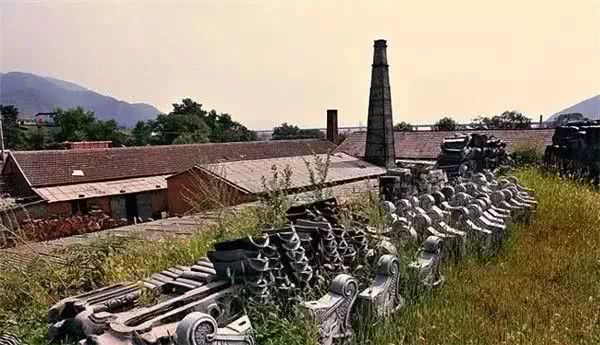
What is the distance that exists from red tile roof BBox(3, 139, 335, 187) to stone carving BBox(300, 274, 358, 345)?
50.6ft

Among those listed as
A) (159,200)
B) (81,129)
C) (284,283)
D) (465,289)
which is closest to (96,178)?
(159,200)

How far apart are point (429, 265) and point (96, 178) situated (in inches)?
801

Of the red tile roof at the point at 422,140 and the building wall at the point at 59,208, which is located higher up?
the red tile roof at the point at 422,140

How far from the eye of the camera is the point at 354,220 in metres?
3.96

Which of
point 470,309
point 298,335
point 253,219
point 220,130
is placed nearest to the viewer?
point 298,335

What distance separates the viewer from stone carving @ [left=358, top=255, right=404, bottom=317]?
2.84m

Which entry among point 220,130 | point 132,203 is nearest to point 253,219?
point 132,203

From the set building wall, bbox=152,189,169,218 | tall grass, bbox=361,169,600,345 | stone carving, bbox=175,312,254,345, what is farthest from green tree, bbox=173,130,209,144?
stone carving, bbox=175,312,254,345

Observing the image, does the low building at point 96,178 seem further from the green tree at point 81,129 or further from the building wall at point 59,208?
the green tree at point 81,129

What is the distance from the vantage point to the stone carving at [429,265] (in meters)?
3.36

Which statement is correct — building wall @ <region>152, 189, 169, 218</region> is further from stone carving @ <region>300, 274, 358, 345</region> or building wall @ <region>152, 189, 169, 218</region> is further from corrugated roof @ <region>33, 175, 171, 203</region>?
stone carving @ <region>300, 274, 358, 345</region>

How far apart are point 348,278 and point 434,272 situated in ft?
3.65

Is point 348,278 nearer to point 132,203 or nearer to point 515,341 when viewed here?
point 515,341

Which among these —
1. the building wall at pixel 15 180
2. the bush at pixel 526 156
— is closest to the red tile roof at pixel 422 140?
the bush at pixel 526 156
